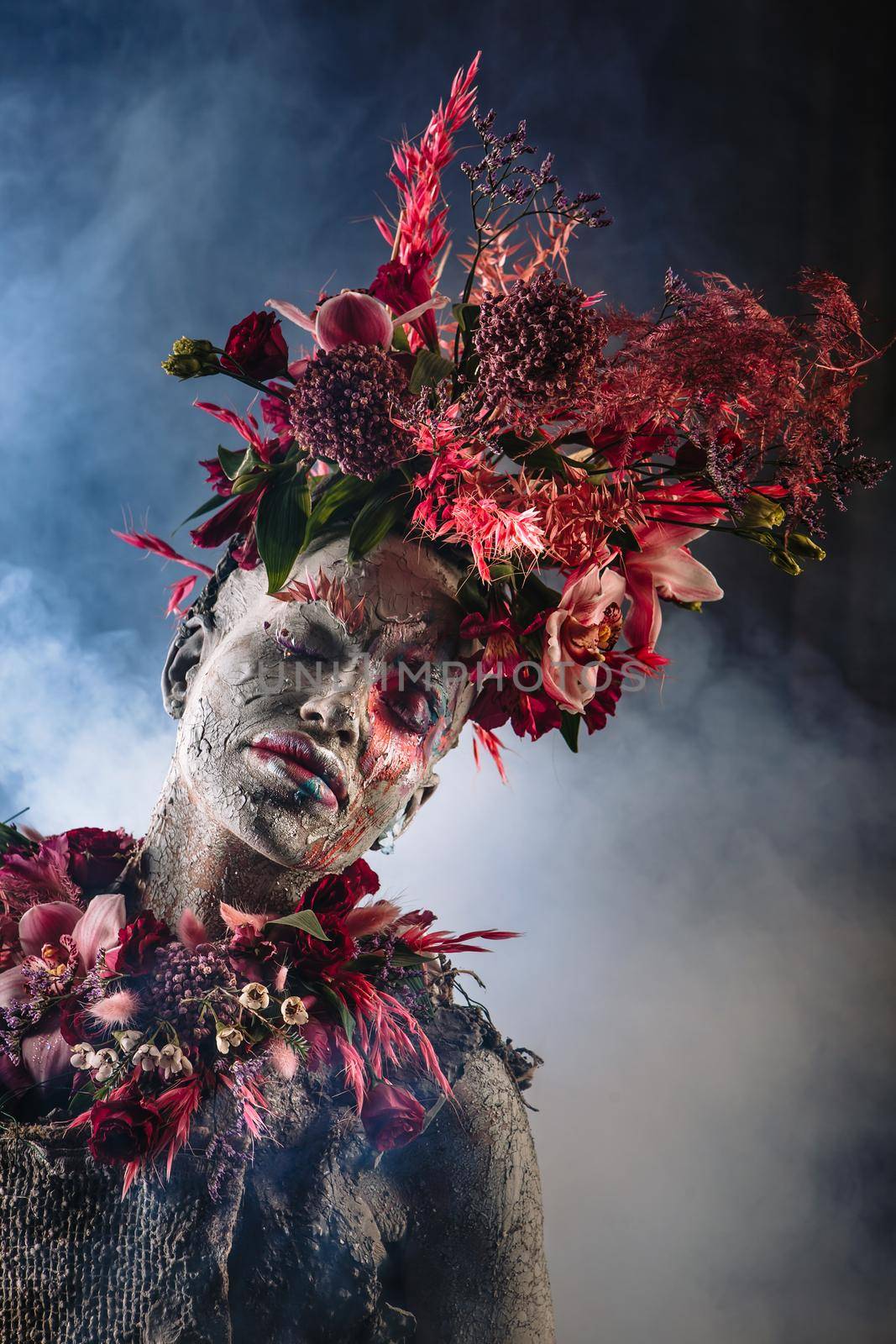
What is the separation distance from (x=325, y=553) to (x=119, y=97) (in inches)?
44.3

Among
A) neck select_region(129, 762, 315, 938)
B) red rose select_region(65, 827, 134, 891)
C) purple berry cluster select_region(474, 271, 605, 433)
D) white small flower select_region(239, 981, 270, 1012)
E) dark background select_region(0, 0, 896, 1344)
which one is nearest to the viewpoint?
purple berry cluster select_region(474, 271, 605, 433)

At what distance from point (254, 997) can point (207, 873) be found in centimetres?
17

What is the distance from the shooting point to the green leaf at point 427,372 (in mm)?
1131

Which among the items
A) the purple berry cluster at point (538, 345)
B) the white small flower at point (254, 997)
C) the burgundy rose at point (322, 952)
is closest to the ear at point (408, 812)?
the burgundy rose at point (322, 952)

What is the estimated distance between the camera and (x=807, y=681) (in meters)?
1.97

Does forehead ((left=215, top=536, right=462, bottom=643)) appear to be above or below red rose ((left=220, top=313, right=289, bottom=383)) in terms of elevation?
below

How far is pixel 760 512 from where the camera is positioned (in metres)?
1.15

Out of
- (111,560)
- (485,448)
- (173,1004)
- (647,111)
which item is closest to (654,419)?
(485,448)

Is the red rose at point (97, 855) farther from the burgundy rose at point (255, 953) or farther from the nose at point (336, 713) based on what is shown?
the nose at point (336, 713)

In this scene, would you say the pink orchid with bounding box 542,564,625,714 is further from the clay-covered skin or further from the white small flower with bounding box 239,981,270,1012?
the white small flower with bounding box 239,981,270,1012

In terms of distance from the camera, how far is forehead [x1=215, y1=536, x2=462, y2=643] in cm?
120

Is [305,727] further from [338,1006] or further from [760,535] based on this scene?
[760,535]

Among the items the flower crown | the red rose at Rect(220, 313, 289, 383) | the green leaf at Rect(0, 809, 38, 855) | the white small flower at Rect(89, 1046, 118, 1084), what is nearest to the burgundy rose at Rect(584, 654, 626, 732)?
the flower crown

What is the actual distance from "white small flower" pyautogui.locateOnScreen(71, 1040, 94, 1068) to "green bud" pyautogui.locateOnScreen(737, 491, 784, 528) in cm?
81
